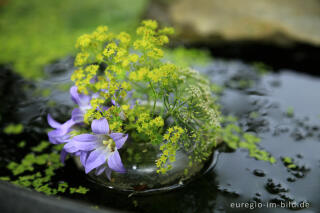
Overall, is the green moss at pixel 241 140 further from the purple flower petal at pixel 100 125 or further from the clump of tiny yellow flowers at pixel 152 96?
the purple flower petal at pixel 100 125

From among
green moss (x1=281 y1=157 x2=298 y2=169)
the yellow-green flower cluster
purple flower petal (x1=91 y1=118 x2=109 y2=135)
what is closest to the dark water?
green moss (x1=281 y1=157 x2=298 y2=169)

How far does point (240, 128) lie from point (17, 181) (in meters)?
1.35

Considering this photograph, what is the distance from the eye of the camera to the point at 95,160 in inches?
58.5

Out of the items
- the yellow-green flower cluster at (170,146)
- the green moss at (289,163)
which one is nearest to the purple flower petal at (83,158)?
the yellow-green flower cluster at (170,146)

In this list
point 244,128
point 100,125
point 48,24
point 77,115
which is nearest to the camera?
point 100,125

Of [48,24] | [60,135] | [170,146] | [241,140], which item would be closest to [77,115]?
[60,135]

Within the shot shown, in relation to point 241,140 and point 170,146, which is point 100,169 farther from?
point 241,140

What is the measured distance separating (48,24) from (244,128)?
9.68 feet

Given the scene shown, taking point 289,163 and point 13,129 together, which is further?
point 13,129

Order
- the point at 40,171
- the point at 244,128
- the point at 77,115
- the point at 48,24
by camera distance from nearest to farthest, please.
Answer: the point at 77,115, the point at 40,171, the point at 244,128, the point at 48,24

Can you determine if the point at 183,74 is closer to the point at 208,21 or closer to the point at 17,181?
the point at 17,181

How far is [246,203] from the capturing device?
158 cm

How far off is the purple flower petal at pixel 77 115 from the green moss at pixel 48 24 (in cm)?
143

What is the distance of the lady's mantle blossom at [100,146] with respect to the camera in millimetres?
1441
